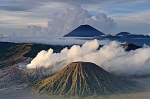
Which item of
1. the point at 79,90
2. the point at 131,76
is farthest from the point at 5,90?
the point at 131,76

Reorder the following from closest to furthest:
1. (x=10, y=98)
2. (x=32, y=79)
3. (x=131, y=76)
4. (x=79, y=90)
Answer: (x=10, y=98) → (x=79, y=90) → (x=32, y=79) → (x=131, y=76)

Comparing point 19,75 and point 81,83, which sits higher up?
point 81,83

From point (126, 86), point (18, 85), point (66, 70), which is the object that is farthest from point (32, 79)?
point (126, 86)

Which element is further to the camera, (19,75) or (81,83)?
(19,75)

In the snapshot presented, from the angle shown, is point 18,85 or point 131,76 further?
point 131,76

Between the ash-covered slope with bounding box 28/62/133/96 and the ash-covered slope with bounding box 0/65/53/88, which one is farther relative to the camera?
the ash-covered slope with bounding box 0/65/53/88

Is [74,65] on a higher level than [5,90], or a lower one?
higher

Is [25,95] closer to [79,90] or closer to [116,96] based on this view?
[79,90]

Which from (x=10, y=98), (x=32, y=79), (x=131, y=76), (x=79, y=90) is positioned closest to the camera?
(x=10, y=98)
